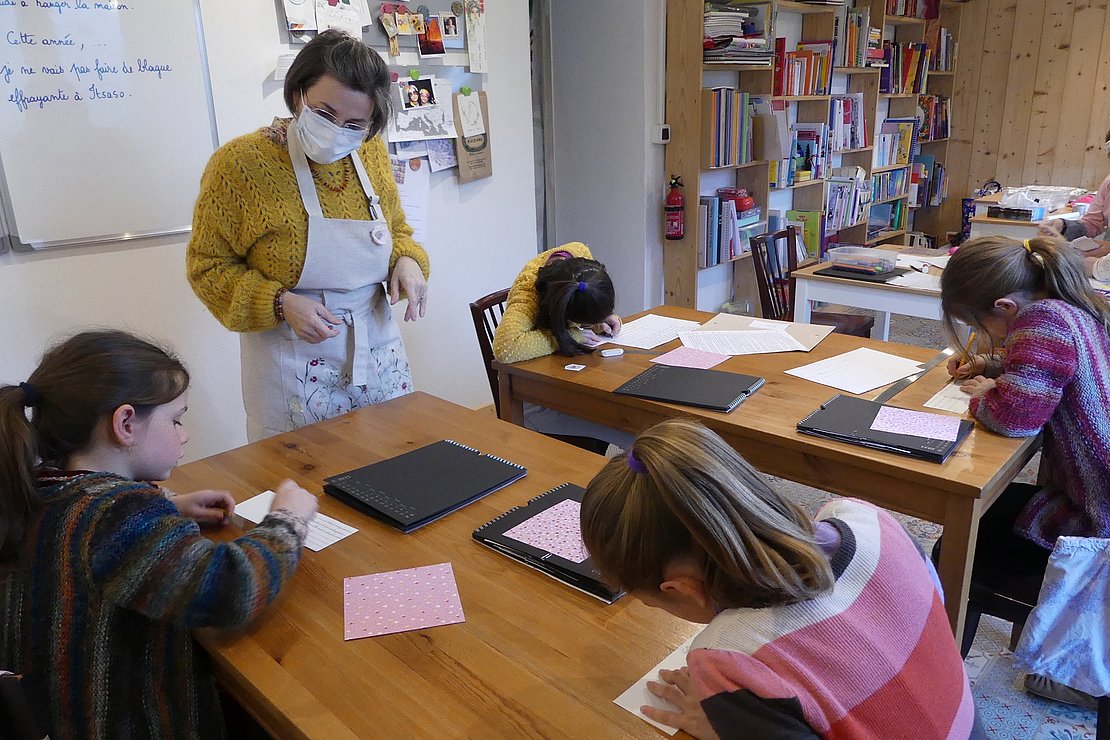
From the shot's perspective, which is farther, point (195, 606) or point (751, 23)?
point (751, 23)

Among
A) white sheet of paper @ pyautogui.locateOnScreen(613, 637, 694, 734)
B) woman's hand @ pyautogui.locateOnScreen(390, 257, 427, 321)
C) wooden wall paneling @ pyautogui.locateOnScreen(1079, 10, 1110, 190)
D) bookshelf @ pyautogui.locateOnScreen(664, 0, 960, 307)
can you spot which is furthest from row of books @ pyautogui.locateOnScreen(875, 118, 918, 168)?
white sheet of paper @ pyautogui.locateOnScreen(613, 637, 694, 734)

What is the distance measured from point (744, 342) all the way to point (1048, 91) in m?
4.89

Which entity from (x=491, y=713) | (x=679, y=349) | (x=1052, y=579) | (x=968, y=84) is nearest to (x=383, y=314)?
(x=679, y=349)

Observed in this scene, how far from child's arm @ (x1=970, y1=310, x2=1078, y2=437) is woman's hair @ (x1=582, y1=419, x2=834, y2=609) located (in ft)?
2.94

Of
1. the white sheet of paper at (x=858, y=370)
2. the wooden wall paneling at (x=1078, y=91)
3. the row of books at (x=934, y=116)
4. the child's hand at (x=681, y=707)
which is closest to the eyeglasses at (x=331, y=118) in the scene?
the white sheet of paper at (x=858, y=370)

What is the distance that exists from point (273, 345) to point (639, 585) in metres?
1.21

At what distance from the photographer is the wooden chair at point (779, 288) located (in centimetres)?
334

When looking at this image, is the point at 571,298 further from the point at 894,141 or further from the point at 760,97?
the point at 894,141

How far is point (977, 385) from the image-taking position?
1704mm

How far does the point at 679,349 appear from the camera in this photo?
2.19 meters

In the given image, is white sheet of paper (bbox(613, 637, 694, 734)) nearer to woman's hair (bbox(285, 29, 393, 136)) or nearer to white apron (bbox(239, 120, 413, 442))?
white apron (bbox(239, 120, 413, 442))

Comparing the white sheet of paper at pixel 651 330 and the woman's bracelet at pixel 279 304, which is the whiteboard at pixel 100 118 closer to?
the woman's bracelet at pixel 279 304

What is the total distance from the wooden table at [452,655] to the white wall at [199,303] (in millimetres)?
1354

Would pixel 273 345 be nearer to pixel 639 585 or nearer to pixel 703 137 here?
pixel 639 585
